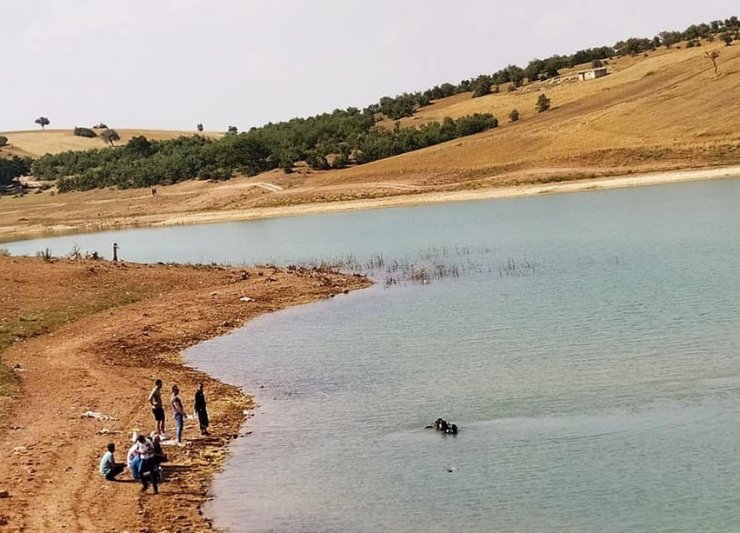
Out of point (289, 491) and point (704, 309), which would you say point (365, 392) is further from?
point (704, 309)

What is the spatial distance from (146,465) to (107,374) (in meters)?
12.1

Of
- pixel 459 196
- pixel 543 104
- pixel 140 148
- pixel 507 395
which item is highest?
pixel 140 148

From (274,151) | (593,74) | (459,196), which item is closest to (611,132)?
(459,196)

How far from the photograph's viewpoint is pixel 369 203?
10788cm

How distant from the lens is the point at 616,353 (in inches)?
1189

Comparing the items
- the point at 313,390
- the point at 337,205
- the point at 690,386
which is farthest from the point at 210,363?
the point at 337,205

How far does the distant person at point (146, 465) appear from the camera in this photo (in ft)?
72.0

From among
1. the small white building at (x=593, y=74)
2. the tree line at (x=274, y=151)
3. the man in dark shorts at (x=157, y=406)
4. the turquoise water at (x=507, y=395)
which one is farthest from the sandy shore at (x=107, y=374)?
the small white building at (x=593, y=74)

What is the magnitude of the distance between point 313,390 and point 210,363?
6923 millimetres

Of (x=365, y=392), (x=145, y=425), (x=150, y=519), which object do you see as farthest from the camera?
(x=365, y=392)

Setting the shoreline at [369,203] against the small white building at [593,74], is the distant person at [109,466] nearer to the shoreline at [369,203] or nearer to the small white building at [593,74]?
the shoreline at [369,203]

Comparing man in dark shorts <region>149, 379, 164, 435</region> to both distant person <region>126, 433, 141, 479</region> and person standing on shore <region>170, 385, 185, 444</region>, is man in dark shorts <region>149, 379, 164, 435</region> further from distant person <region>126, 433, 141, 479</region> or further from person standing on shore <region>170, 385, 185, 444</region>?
distant person <region>126, 433, 141, 479</region>

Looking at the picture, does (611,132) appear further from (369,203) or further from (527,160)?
(369,203)

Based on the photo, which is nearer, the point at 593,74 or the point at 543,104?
the point at 543,104
